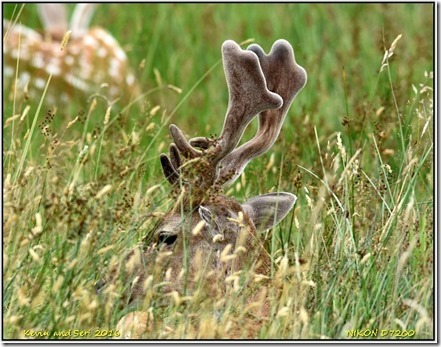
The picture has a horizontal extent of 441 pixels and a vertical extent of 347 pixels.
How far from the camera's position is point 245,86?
4828mm

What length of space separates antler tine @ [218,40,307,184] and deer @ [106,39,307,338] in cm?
1

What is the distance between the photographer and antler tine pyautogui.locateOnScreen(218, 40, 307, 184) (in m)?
4.97

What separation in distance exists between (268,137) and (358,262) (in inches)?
28.7

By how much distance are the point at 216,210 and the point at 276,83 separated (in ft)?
2.30

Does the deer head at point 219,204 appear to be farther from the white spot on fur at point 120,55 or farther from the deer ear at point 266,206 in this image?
the white spot on fur at point 120,55

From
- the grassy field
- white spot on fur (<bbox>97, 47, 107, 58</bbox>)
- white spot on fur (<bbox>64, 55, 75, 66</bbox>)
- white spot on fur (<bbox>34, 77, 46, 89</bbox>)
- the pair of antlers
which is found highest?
the pair of antlers

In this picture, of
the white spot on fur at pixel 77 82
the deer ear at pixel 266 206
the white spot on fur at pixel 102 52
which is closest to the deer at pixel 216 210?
the deer ear at pixel 266 206

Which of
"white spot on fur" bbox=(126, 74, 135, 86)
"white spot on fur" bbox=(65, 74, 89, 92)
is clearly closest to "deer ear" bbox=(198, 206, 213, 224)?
"white spot on fur" bbox=(65, 74, 89, 92)

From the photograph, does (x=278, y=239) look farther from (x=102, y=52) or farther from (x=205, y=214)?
(x=102, y=52)

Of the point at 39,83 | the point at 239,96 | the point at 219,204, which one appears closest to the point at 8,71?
the point at 39,83

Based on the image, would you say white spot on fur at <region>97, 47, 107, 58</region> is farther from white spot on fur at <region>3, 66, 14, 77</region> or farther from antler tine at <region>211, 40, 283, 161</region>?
antler tine at <region>211, 40, 283, 161</region>

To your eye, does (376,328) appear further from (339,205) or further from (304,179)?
(304,179)

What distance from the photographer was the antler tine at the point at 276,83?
196 inches

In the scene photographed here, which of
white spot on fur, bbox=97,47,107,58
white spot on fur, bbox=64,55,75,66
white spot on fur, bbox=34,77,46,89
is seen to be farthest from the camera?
white spot on fur, bbox=97,47,107,58
